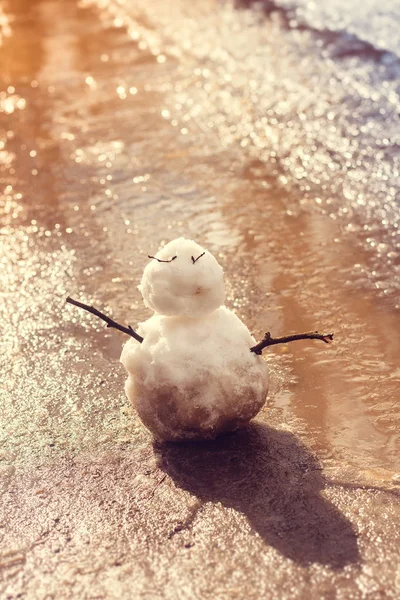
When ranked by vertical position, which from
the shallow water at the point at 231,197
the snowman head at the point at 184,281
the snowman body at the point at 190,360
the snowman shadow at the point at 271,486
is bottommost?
the shallow water at the point at 231,197

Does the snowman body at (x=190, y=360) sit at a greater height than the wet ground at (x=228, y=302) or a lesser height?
greater

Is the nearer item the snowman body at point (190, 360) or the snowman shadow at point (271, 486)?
the snowman shadow at point (271, 486)

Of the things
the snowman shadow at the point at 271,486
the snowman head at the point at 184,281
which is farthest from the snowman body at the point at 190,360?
the snowman shadow at the point at 271,486

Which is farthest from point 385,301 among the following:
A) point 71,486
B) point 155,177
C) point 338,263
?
point 155,177

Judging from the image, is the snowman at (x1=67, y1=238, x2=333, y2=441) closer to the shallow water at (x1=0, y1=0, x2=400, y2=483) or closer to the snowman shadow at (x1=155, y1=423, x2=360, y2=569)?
the snowman shadow at (x1=155, y1=423, x2=360, y2=569)

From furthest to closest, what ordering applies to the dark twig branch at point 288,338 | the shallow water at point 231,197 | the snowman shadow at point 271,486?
1. the shallow water at point 231,197
2. the dark twig branch at point 288,338
3. the snowman shadow at point 271,486

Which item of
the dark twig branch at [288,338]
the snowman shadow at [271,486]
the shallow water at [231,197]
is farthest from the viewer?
the shallow water at [231,197]

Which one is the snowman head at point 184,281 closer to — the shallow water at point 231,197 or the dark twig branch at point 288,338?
the dark twig branch at point 288,338

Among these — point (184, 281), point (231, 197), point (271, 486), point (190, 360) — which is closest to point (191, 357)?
point (190, 360)

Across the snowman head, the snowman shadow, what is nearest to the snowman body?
the snowman head

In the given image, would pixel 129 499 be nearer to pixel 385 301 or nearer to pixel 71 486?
pixel 71 486
